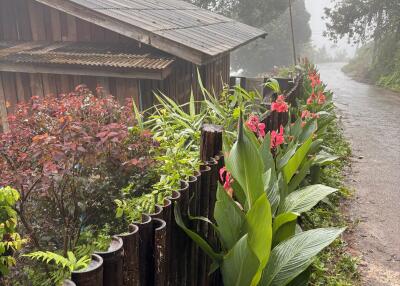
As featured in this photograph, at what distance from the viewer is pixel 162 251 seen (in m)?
1.58

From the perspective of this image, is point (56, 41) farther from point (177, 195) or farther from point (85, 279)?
point (85, 279)

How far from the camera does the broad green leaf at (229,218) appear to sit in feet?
6.47

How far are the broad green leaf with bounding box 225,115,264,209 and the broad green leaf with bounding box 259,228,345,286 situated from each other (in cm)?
29

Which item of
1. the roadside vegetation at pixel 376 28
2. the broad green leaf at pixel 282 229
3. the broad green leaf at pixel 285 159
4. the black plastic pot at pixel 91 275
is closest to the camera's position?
the black plastic pot at pixel 91 275

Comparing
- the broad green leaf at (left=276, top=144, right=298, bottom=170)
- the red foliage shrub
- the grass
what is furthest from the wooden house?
the broad green leaf at (left=276, top=144, right=298, bottom=170)

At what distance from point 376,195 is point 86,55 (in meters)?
4.72

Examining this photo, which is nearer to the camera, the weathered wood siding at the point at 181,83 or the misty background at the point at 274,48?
the weathered wood siding at the point at 181,83

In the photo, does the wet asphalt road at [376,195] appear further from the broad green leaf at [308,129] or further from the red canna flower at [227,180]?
the red canna flower at [227,180]

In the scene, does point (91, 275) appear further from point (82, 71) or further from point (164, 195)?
point (82, 71)

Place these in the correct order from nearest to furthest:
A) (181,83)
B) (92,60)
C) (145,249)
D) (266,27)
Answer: (145,249) → (92,60) → (181,83) → (266,27)

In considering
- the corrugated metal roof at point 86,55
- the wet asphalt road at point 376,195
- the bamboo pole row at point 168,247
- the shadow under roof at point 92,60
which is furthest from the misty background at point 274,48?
the bamboo pole row at point 168,247

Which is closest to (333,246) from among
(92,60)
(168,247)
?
(168,247)

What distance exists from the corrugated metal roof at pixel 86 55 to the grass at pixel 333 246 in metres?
2.84

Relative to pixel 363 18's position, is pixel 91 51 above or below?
below
